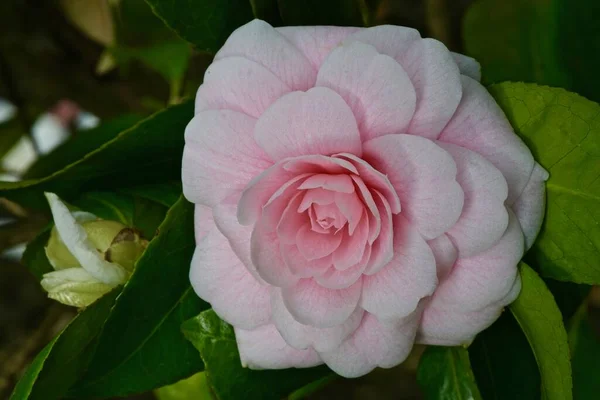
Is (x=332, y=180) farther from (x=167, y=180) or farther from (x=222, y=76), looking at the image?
(x=167, y=180)

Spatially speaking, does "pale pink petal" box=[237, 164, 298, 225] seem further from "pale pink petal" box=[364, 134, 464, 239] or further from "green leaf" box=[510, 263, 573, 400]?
"green leaf" box=[510, 263, 573, 400]

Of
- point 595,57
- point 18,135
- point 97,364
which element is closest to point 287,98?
point 97,364

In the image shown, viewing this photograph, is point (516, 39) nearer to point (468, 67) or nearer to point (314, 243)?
point (468, 67)

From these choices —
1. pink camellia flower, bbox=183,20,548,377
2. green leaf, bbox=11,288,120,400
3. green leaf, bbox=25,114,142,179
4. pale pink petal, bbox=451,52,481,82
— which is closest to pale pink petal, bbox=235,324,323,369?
pink camellia flower, bbox=183,20,548,377

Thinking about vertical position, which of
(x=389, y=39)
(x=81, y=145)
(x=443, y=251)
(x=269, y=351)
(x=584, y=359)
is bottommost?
(x=584, y=359)

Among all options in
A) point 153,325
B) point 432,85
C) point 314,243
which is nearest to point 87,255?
point 153,325
